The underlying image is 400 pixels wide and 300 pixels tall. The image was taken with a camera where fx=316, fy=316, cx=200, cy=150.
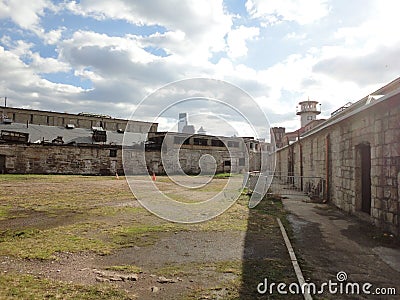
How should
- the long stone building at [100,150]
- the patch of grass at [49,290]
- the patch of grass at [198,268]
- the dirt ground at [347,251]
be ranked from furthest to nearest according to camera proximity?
the long stone building at [100,150] → the patch of grass at [198,268] → the dirt ground at [347,251] → the patch of grass at [49,290]

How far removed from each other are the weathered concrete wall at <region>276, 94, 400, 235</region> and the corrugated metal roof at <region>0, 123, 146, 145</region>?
31284mm

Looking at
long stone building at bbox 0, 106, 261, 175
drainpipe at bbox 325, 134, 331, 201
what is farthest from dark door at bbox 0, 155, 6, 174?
drainpipe at bbox 325, 134, 331, 201

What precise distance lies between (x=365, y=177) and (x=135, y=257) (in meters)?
7.14

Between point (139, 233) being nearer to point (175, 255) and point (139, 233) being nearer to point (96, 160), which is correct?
point (175, 255)

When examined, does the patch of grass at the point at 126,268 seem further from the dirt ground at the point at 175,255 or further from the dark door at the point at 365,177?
the dark door at the point at 365,177

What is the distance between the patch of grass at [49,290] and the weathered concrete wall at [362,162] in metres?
5.77

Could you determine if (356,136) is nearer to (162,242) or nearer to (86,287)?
(162,242)

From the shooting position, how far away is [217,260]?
521cm

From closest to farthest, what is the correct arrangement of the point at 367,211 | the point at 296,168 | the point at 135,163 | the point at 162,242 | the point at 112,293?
the point at 112,293 → the point at 162,242 → the point at 367,211 → the point at 296,168 → the point at 135,163

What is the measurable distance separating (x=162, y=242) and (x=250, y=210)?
5.07 metres

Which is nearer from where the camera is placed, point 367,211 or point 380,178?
point 380,178

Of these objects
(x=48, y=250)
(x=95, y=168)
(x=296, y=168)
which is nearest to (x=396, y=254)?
(x=48, y=250)

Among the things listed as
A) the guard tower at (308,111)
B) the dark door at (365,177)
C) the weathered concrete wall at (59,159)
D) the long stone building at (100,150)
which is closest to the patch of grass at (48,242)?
the dark door at (365,177)

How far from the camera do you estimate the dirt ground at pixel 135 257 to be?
3939 millimetres
